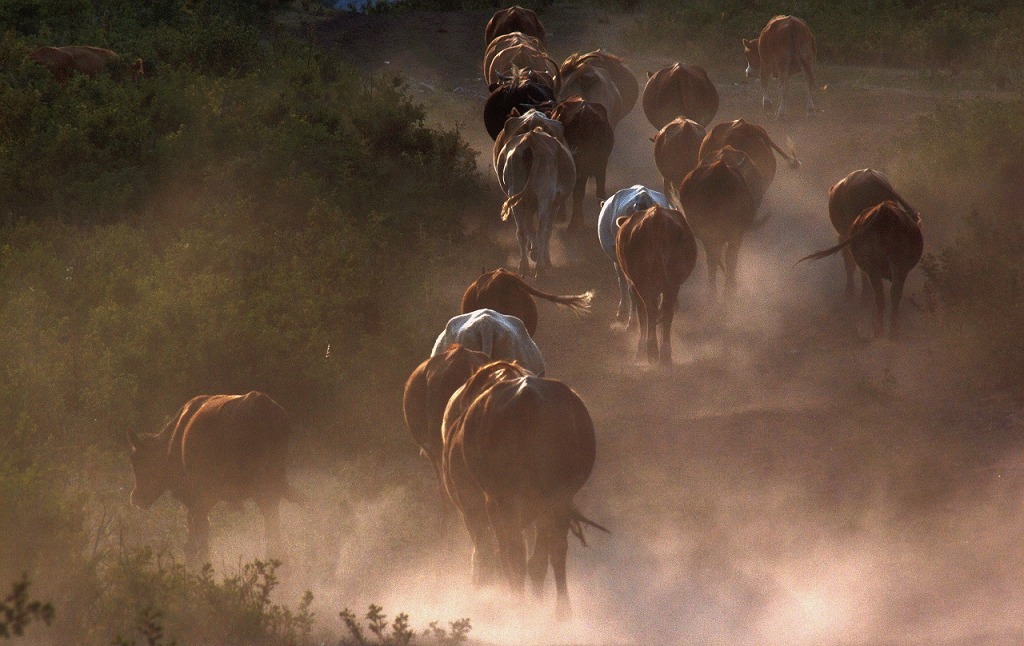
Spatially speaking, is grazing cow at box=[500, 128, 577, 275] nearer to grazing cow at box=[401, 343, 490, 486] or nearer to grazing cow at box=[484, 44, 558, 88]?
grazing cow at box=[401, 343, 490, 486]

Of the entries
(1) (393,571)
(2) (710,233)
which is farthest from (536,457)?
(2) (710,233)

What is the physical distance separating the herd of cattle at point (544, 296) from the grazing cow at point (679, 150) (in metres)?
0.02

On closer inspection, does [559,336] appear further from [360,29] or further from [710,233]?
[360,29]

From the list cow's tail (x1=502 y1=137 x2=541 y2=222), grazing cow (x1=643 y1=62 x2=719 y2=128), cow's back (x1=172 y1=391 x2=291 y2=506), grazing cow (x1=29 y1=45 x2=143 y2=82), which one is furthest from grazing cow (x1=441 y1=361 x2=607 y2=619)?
grazing cow (x1=29 y1=45 x2=143 y2=82)

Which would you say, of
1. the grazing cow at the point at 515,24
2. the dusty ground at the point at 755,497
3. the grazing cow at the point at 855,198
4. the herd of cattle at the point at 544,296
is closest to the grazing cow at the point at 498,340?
the herd of cattle at the point at 544,296

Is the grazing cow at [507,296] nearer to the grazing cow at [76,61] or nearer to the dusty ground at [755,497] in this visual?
the dusty ground at [755,497]

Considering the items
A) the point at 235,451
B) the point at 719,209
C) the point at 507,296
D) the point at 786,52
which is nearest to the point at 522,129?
the point at 719,209

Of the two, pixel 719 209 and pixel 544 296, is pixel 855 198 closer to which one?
pixel 719 209

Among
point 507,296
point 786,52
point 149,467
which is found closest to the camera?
point 149,467

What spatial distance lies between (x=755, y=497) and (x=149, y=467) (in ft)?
14.4

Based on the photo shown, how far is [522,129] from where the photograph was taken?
645 inches

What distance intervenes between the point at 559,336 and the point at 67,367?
526 centimetres

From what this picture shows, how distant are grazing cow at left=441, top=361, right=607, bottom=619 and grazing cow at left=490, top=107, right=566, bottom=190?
8483 mm

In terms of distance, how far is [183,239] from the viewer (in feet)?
42.9
